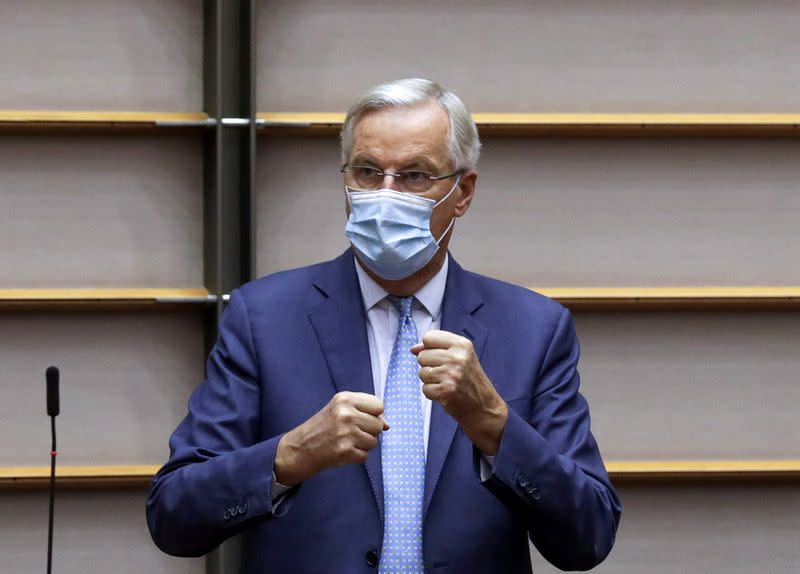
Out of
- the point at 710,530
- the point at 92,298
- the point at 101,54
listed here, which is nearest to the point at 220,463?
the point at 92,298

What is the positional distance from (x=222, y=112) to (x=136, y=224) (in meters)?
0.42

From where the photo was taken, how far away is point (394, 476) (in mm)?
2158

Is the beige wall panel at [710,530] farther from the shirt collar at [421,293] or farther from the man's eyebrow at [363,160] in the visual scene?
the man's eyebrow at [363,160]

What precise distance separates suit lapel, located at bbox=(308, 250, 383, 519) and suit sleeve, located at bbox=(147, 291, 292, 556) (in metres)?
0.13

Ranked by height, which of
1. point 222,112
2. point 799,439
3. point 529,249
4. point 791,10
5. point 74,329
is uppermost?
point 791,10

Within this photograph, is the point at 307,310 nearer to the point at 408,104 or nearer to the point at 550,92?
the point at 408,104

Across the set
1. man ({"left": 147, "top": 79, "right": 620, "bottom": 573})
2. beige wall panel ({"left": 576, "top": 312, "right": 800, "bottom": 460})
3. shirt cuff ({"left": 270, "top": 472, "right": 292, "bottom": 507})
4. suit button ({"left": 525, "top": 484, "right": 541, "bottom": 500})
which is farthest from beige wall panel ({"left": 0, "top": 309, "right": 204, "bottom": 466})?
suit button ({"left": 525, "top": 484, "right": 541, "bottom": 500})

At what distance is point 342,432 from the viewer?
6.26 ft

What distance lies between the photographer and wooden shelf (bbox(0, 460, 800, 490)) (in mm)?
3826

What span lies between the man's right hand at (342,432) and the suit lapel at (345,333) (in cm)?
20

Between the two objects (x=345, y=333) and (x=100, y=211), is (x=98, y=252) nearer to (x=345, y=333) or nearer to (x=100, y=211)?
(x=100, y=211)

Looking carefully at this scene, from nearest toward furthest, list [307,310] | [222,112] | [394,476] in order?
[394,476], [307,310], [222,112]

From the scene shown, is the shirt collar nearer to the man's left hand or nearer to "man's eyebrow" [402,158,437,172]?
"man's eyebrow" [402,158,437,172]

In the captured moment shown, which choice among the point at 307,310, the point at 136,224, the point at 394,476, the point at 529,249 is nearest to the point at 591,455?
the point at 394,476
